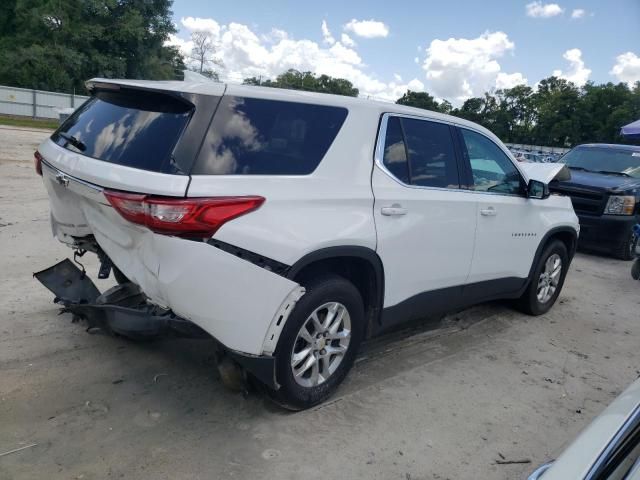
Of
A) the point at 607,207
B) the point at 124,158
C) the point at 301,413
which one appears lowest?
the point at 301,413

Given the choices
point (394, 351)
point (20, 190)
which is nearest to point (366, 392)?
point (394, 351)

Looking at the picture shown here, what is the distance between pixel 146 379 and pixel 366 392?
1.50 m

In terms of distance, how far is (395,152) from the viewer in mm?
3590

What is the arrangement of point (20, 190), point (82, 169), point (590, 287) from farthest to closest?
point (20, 190), point (590, 287), point (82, 169)

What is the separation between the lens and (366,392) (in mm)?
3592

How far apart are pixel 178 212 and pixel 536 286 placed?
13.4 ft

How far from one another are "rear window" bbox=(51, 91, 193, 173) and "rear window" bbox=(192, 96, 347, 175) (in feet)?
0.63

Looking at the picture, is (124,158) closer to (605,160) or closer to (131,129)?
(131,129)

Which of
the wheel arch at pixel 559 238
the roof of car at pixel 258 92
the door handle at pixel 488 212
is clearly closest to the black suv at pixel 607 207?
the wheel arch at pixel 559 238

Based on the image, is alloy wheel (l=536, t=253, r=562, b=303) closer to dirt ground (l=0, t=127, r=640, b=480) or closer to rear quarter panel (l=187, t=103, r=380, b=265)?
dirt ground (l=0, t=127, r=640, b=480)

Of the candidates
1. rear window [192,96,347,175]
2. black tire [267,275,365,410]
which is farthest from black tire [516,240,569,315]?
rear window [192,96,347,175]

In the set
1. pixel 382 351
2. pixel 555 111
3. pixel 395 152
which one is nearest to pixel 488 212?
pixel 395 152

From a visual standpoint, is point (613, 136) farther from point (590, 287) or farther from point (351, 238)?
point (351, 238)

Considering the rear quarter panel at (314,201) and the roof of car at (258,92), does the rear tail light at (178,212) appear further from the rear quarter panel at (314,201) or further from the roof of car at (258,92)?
the roof of car at (258,92)
